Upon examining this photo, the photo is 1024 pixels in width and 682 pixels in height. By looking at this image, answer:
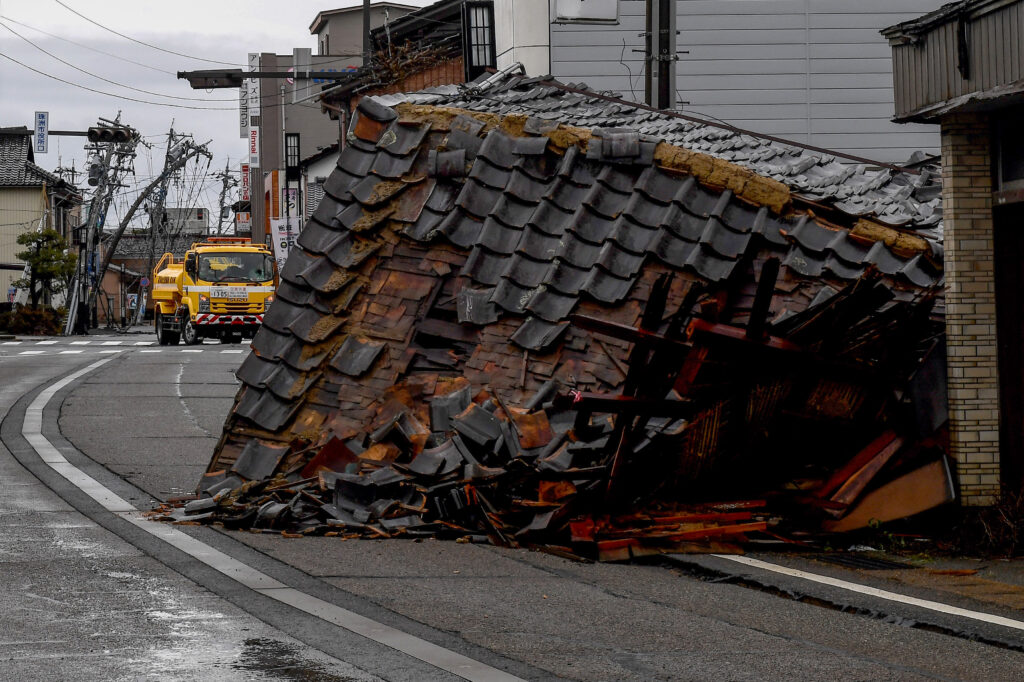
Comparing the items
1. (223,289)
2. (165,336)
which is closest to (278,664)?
(223,289)

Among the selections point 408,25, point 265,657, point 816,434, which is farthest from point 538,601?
point 408,25

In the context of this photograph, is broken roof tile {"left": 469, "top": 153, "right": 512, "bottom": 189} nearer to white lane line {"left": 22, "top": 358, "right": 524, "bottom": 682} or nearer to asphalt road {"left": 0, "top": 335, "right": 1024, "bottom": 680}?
asphalt road {"left": 0, "top": 335, "right": 1024, "bottom": 680}

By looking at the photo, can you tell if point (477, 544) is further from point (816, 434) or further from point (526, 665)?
point (526, 665)

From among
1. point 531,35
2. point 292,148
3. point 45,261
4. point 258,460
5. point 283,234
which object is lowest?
point 258,460

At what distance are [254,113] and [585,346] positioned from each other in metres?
67.8

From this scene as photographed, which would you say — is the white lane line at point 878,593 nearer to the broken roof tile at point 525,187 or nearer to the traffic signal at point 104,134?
the broken roof tile at point 525,187

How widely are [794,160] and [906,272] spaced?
2.61m

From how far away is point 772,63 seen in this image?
24766 millimetres

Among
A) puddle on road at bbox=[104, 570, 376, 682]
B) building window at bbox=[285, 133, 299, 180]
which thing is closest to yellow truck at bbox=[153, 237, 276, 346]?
building window at bbox=[285, 133, 299, 180]

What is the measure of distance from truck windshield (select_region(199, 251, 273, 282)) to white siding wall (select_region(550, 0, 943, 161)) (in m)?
20.0

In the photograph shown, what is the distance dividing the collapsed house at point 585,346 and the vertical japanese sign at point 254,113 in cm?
5777

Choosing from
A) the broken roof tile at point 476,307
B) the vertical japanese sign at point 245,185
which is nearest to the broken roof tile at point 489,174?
the broken roof tile at point 476,307

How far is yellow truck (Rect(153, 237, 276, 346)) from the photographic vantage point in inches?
1645

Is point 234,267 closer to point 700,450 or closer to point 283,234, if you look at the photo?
point 283,234
